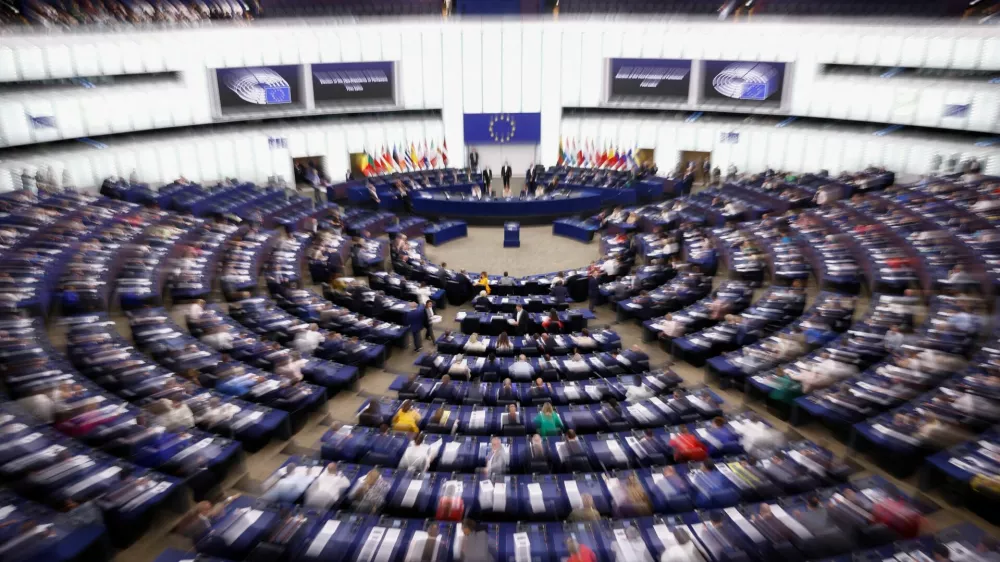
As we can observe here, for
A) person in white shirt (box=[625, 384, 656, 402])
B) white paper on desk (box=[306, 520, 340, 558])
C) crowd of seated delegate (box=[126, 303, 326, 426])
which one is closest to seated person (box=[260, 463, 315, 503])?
white paper on desk (box=[306, 520, 340, 558])

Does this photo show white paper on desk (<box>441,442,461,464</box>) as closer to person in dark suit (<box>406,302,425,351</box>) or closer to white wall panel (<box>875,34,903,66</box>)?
person in dark suit (<box>406,302,425,351</box>)

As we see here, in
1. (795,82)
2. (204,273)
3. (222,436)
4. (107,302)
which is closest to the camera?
(222,436)

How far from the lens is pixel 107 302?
15.9 m

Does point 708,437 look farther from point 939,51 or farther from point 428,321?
point 939,51

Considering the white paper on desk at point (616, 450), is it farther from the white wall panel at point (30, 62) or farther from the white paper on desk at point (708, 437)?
the white wall panel at point (30, 62)

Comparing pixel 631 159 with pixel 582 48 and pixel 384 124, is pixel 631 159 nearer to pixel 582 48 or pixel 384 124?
pixel 582 48

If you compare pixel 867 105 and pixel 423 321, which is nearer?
pixel 423 321

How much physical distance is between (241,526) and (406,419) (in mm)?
3338

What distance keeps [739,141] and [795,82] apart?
12.7 ft


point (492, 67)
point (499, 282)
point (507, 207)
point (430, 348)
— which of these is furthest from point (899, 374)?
point (492, 67)

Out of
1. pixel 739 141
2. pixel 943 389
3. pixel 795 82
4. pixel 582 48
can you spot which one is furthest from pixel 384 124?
pixel 943 389

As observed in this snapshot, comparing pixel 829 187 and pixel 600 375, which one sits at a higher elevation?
pixel 829 187

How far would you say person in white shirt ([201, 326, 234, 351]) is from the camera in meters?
13.7

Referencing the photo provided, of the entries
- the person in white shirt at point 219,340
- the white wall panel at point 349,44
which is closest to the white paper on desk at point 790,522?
the person in white shirt at point 219,340
